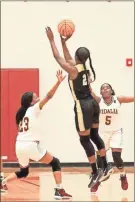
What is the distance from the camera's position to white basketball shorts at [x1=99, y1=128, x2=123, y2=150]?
8760 millimetres

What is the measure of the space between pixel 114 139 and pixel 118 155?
0.34 metres

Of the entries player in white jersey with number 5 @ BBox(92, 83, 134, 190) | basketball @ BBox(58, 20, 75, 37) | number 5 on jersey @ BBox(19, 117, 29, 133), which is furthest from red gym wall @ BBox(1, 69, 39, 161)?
number 5 on jersey @ BBox(19, 117, 29, 133)

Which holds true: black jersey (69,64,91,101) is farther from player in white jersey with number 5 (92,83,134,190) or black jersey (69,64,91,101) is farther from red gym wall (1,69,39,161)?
red gym wall (1,69,39,161)

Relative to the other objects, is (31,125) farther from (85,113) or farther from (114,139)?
(114,139)

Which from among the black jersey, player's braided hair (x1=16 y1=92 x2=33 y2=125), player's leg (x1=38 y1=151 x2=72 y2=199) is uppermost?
the black jersey

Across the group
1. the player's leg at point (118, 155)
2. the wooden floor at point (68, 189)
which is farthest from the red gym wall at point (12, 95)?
the player's leg at point (118, 155)

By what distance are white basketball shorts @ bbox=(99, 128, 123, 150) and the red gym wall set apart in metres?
3.48

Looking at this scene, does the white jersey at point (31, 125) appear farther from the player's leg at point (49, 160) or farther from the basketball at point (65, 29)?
the basketball at point (65, 29)

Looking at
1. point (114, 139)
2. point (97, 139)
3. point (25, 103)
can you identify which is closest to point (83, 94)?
point (97, 139)

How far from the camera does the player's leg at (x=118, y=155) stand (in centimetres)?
863

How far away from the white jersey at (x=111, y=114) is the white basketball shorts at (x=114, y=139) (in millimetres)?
77

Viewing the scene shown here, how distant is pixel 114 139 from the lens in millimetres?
8859

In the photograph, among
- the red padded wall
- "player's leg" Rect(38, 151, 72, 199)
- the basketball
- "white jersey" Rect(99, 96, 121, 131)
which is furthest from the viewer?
the red padded wall

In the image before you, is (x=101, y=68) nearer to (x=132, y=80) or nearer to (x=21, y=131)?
(x=132, y=80)
